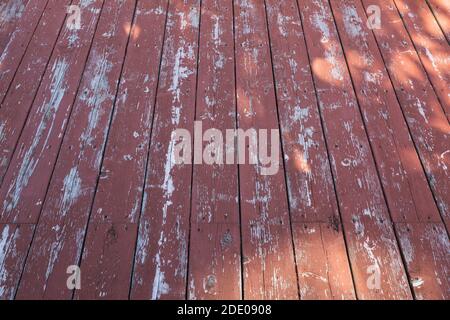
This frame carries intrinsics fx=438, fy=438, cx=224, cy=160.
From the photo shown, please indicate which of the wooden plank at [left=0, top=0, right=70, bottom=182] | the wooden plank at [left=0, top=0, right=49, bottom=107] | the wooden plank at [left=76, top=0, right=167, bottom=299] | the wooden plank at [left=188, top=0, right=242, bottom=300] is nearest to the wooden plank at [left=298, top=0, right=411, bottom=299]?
the wooden plank at [left=188, top=0, right=242, bottom=300]

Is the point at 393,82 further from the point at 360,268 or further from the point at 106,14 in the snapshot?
the point at 106,14

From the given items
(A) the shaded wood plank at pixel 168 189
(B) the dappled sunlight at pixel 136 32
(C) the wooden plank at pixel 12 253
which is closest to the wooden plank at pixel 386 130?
(A) the shaded wood plank at pixel 168 189

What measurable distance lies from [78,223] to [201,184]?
0.43 metres

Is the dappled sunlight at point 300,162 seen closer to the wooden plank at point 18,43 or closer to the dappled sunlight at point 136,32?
the dappled sunlight at point 136,32

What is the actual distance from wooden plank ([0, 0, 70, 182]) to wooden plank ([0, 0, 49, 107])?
2 cm

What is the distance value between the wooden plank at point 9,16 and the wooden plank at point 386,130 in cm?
165

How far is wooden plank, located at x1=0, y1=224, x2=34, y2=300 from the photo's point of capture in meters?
1.30

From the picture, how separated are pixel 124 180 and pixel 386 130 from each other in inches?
40.3

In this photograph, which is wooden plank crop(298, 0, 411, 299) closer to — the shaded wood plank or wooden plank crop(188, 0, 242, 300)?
wooden plank crop(188, 0, 242, 300)

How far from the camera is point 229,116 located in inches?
69.9

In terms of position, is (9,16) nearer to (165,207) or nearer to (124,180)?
(124,180)

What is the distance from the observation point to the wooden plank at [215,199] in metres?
1.32

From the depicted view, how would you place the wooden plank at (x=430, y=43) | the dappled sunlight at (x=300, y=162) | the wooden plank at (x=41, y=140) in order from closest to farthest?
1. the wooden plank at (x=41, y=140)
2. the dappled sunlight at (x=300, y=162)
3. the wooden plank at (x=430, y=43)

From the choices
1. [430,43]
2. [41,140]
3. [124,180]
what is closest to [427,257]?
[124,180]
